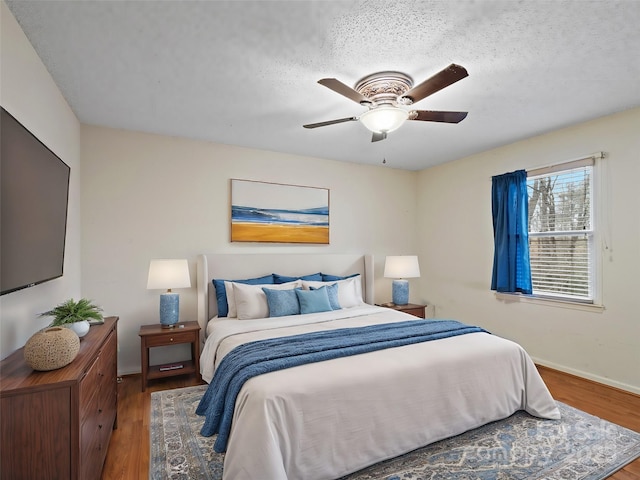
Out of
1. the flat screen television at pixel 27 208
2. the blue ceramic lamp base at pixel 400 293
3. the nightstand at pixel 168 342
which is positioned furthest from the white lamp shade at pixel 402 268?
the flat screen television at pixel 27 208

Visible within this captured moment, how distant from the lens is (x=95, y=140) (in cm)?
349

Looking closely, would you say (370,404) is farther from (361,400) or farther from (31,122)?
(31,122)

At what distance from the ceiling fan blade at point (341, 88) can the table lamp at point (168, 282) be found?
2283mm

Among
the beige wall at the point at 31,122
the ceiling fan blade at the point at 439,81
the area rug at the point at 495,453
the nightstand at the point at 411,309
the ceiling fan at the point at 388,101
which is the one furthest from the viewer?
the nightstand at the point at 411,309

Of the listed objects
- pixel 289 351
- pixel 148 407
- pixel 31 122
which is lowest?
pixel 148 407

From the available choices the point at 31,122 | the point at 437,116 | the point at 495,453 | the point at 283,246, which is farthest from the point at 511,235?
the point at 31,122

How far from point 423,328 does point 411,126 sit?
79.8 inches

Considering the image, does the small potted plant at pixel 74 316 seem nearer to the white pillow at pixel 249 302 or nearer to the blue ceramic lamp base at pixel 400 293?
the white pillow at pixel 249 302

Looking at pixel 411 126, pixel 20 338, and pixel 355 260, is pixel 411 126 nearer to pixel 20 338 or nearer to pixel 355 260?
pixel 355 260

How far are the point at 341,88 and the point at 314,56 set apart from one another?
1.04ft

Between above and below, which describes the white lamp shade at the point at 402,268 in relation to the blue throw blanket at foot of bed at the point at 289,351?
above

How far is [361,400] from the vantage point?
6.61 feet

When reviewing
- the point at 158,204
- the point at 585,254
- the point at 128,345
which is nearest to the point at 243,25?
the point at 158,204

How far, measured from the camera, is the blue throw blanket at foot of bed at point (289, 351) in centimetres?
205
